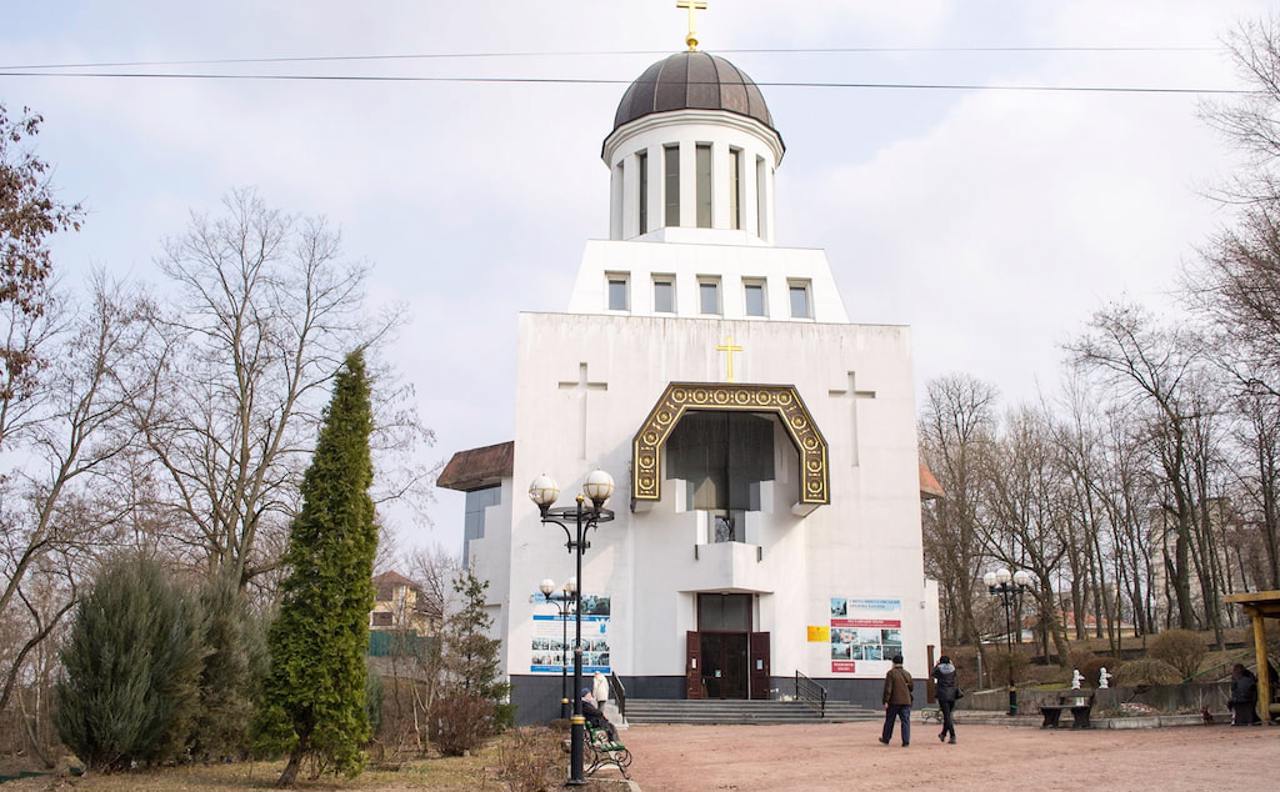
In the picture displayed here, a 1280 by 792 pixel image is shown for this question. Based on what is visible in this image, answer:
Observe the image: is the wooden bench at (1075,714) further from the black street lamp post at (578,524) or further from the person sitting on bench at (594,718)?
the black street lamp post at (578,524)

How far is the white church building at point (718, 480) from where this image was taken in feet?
96.5

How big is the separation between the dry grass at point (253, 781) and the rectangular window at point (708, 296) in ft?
66.8

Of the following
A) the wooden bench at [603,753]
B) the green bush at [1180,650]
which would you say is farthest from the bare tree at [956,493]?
the wooden bench at [603,753]

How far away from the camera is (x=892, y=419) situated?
31.6m

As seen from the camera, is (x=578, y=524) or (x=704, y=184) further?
(x=704, y=184)

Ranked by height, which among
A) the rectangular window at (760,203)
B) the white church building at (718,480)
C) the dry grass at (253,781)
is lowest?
the dry grass at (253,781)

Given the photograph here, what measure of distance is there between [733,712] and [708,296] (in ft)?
42.6

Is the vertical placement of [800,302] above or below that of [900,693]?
above

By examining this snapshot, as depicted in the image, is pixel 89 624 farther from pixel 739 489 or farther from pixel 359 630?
pixel 739 489

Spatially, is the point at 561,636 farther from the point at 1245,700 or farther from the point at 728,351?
the point at 1245,700

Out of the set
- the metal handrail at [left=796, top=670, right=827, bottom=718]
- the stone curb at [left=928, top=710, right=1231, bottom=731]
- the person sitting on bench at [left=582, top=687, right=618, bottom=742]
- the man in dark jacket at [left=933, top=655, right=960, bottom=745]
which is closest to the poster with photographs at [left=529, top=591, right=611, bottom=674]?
the metal handrail at [left=796, top=670, right=827, bottom=718]

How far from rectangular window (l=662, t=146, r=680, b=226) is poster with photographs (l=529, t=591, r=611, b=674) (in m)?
13.5

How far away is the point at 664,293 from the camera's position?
111ft

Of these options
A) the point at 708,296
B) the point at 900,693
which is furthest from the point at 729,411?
the point at 900,693
